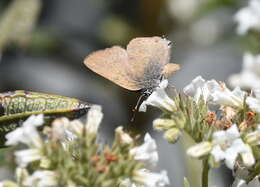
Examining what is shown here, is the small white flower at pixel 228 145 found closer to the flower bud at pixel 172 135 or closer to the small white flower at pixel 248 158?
the small white flower at pixel 248 158

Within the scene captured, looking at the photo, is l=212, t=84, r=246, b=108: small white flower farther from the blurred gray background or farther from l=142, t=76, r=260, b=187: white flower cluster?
the blurred gray background

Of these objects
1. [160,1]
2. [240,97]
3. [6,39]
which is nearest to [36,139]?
[240,97]

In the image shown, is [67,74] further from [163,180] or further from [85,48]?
[163,180]

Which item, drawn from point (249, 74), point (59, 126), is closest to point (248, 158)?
point (59, 126)

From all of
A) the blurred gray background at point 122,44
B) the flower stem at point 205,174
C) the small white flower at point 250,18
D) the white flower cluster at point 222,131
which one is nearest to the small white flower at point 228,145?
the white flower cluster at point 222,131

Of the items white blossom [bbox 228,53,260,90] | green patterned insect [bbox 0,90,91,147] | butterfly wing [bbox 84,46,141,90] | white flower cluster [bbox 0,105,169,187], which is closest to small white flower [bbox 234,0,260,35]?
white blossom [bbox 228,53,260,90]

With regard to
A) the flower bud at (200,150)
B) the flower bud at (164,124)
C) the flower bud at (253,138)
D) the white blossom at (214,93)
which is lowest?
the flower bud at (200,150)
